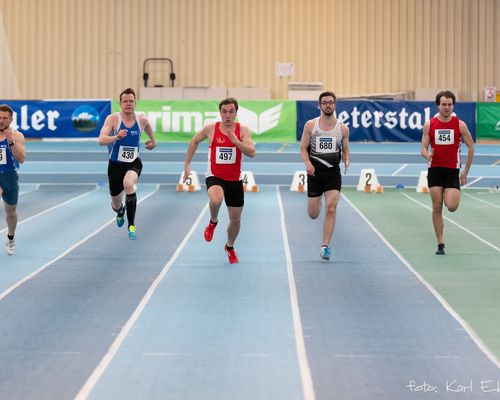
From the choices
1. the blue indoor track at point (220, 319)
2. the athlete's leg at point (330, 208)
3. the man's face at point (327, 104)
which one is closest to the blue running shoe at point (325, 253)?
the blue indoor track at point (220, 319)

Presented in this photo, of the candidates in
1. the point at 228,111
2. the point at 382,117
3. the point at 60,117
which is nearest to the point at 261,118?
the point at 382,117

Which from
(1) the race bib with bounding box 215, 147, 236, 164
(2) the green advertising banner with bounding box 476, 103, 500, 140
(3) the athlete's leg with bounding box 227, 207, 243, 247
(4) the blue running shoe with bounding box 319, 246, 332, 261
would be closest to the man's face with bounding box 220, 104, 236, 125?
(1) the race bib with bounding box 215, 147, 236, 164

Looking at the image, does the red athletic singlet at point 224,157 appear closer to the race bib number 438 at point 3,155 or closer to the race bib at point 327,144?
the race bib at point 327,144

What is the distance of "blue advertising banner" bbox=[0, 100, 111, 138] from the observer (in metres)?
24.6

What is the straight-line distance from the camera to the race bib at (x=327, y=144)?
38.0ft

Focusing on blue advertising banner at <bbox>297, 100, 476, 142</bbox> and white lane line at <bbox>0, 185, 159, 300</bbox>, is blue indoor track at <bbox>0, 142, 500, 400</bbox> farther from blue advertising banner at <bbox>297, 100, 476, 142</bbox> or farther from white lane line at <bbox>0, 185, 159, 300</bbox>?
blue advertising banner at <bbox>297, 100, 476, 142</bbox>

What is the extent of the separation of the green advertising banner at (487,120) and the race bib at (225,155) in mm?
14663

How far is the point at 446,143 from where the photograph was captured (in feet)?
39.4

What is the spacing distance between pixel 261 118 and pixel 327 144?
13.4 meters

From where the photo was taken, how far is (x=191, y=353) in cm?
687

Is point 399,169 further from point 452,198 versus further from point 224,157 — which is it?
point 224,157

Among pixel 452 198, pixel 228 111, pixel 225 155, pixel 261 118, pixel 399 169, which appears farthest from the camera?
pixel 399 169

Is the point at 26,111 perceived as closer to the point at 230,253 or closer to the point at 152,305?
the point at 230,253

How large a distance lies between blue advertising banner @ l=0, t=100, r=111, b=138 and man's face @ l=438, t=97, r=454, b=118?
1379 centimetres
